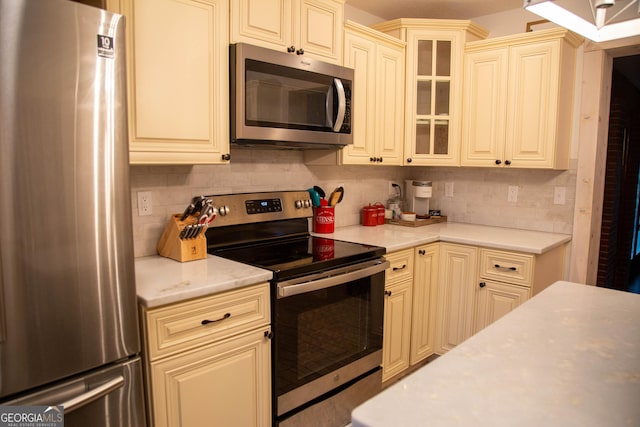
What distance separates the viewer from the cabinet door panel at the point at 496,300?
8.69ft

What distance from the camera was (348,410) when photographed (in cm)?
236

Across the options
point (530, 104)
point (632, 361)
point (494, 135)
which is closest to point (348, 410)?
point (632, 361)

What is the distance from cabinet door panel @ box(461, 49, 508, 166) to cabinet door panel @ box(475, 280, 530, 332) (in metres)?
0.85

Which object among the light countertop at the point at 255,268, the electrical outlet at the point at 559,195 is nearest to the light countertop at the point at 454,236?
the light countertop at the point at 255,268

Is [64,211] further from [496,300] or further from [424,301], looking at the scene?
[496,300]

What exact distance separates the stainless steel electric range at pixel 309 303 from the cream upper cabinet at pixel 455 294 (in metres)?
0.63

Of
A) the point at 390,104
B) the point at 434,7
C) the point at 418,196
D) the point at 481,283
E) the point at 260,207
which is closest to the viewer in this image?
the point at 260,207

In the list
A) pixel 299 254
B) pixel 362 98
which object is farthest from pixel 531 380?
pixel 362 98

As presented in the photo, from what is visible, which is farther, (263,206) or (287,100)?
(263,206)

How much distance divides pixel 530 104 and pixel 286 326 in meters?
2.11

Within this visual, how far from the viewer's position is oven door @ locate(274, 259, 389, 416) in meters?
1.99

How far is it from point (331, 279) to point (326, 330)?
262 millimetres

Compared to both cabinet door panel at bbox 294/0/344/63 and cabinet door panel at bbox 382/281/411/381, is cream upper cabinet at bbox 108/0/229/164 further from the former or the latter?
cabinet door panel at bbox 382/281/411/381

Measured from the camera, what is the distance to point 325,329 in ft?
7.14
